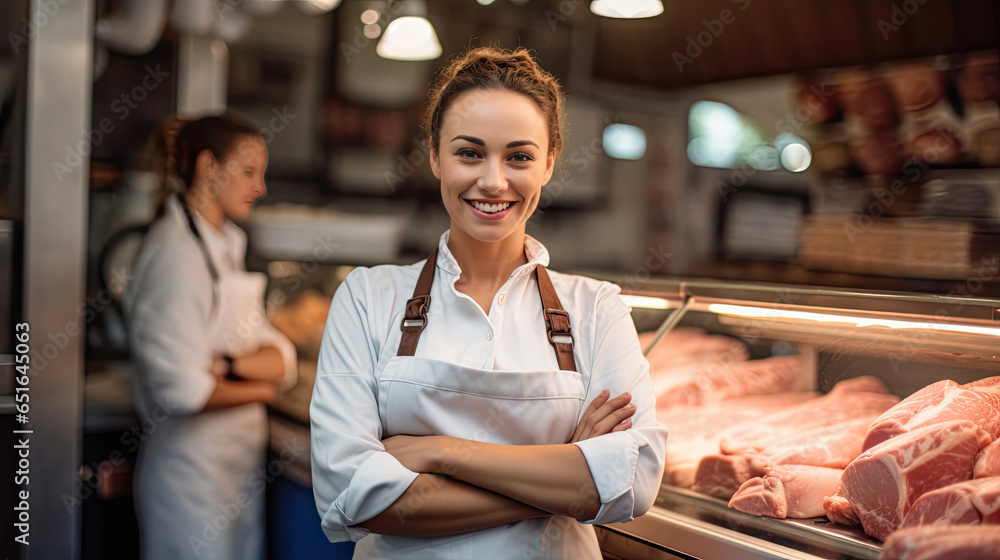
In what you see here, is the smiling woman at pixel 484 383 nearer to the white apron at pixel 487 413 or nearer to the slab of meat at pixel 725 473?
the white apron at pixel 487 413

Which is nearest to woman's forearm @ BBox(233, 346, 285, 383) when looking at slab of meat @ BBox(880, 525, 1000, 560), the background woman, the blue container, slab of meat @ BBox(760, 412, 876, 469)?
the background woman

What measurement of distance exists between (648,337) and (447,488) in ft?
4.38

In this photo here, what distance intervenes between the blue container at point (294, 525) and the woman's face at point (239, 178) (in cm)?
95

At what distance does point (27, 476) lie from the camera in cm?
208

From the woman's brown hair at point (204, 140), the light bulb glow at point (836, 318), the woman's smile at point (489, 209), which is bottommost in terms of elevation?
the light bulb glow at point (836, 318)

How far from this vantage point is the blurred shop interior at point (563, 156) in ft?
7.07

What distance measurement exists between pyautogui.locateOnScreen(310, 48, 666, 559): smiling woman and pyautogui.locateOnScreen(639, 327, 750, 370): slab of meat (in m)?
0.92

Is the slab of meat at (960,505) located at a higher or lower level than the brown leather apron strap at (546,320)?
lower

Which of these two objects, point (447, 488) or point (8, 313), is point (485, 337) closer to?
point (447, 488)

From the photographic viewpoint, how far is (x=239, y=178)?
93.8 inches

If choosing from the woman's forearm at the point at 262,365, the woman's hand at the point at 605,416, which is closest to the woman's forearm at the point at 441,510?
the woman's hand at the point at 605,416

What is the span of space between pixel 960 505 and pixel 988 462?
217 mm

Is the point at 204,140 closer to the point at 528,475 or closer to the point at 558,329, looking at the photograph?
the point at 558,329

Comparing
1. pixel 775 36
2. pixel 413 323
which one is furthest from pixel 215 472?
pixel 775 36
